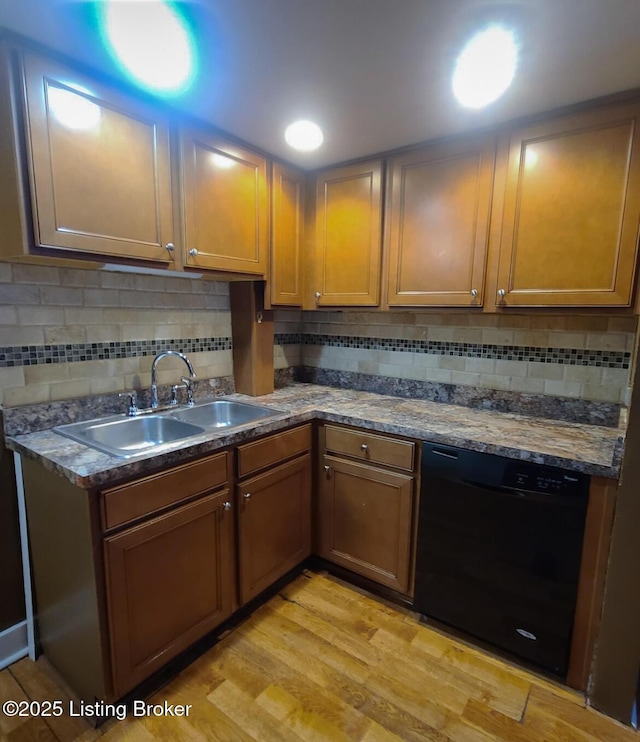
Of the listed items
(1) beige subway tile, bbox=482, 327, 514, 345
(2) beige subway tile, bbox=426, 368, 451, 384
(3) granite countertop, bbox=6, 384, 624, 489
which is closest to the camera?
(3) granite countertop, bbox=6, 384, 624, 489

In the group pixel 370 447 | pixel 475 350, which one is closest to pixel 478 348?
pixel 475 350

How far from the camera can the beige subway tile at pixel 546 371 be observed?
1.92 metres

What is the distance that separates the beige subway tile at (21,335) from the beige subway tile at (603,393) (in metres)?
2.42

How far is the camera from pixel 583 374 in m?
1.86

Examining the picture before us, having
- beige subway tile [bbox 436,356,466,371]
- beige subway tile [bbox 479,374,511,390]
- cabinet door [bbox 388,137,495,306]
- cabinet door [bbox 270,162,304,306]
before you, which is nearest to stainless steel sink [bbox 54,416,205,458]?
cabinet door [bbox 270,162,304,306]

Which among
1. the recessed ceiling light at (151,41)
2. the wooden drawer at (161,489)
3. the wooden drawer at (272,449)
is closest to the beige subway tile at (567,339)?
the wooden drawer at (272,449)

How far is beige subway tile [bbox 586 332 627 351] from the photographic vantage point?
1.76 m

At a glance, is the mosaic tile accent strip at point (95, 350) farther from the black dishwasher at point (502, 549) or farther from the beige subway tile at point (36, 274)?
the black dishwasher at point (502, 549)

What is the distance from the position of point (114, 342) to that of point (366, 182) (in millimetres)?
1507

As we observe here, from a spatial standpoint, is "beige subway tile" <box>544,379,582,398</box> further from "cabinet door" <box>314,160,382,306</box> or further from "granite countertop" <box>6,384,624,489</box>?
"cabinet door" <box>314,160,382,306</box>

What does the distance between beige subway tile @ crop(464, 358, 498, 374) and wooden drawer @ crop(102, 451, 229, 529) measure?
1370 millimetres

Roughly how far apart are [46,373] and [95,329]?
0.27m

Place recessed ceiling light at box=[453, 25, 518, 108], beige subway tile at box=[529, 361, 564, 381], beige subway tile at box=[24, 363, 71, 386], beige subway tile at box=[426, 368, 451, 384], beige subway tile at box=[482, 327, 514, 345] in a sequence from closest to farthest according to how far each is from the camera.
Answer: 1. recessed ceiling light at box=[453, 25, 518, 108]
2. beige subway tile at box=[24, 363, 71, 386]
3. beige subway tile at box=[529, 361, 564, 381]
4. beige subway tile at box=[482, 327, 514, 345]
5. beige subway tile at box=[426, 368, 451, 384]

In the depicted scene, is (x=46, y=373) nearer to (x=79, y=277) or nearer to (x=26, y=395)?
(x=26, y=395)
